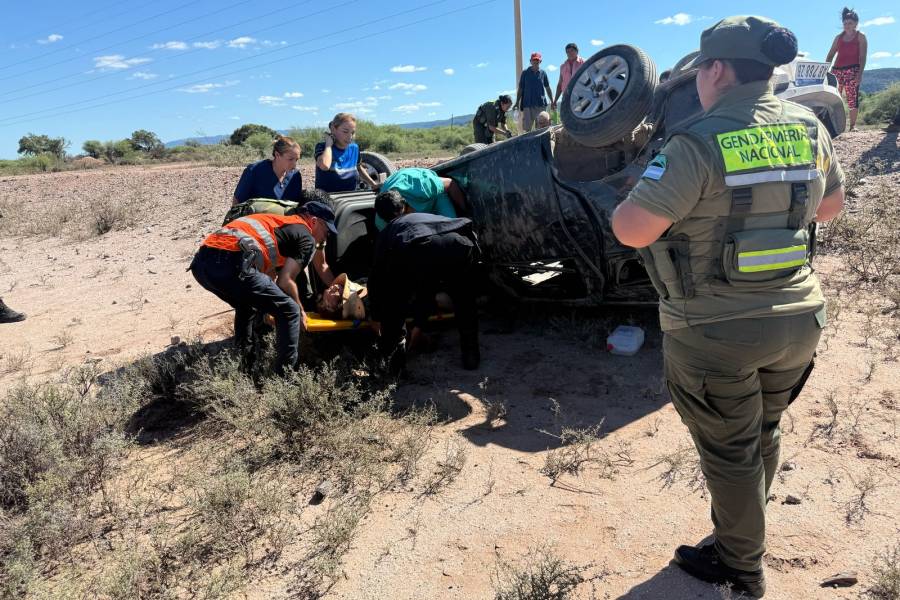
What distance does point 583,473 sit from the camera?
3.15 meters

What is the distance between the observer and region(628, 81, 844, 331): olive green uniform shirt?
1.81 metres

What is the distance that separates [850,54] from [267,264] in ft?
31.5

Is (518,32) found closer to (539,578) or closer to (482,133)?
(482,133)

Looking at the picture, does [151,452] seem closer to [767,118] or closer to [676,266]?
[676,266]

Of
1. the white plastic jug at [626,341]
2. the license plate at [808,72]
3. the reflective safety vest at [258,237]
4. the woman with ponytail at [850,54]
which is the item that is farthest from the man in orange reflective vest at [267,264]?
the woman with ponytail at [850,54]

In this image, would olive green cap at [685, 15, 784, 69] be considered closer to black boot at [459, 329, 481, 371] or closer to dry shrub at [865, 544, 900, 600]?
dry shrub at [865, 544, 900, 600]

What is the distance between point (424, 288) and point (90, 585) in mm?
2394

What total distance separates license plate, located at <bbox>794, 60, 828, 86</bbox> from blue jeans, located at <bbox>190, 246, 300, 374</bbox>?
409cm

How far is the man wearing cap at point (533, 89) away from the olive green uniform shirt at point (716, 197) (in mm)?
9181

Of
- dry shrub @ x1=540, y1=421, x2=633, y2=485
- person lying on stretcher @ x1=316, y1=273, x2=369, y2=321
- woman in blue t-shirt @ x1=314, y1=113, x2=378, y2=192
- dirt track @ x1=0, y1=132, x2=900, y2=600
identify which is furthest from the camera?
woman in blue t-shirt @ x1=314, y1=113, x2=378, y2=192

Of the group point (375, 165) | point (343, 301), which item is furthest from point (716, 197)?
point (375, 165)

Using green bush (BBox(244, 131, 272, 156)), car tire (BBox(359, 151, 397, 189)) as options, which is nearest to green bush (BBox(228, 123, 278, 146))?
green bush (BBox(244, 131, 272, 156))

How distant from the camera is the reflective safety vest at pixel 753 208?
5.91 feet

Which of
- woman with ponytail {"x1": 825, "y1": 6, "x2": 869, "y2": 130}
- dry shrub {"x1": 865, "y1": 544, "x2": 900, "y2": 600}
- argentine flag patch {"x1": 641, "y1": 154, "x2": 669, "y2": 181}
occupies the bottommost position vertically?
dry shrub {"x1": 865, "y1": 544, "x2": 900, "y2": 600}
